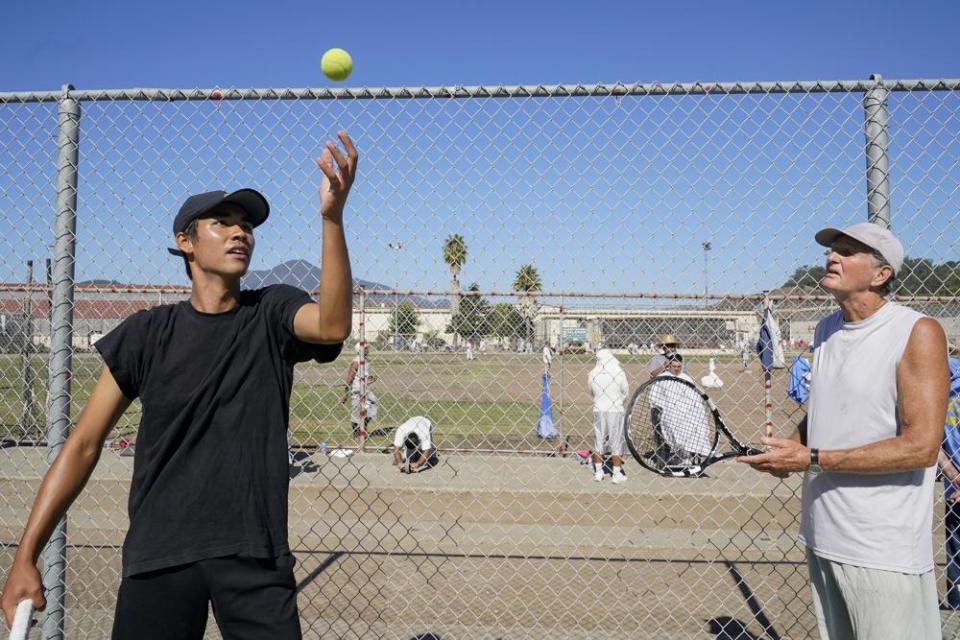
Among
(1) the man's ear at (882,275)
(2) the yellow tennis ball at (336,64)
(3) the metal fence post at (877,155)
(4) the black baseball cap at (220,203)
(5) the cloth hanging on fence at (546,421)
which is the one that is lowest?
(5) the cloth hanging on fence at (546,421)

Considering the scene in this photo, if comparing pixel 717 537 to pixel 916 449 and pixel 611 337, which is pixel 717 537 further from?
pixel 916 449

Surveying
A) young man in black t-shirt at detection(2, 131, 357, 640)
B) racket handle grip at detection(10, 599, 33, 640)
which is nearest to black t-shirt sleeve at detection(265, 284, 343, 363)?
young man in black t-shirt at detection(2, 131, 357, 640)

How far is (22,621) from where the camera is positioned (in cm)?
194

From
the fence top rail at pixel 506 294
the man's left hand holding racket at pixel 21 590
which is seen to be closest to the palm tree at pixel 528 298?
A: the fence top rail at pixel 506 294

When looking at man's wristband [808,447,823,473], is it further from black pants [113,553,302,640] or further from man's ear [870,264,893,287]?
black pants [113,553,302,640]

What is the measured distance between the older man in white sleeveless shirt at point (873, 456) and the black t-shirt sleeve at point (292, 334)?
59.1 inches

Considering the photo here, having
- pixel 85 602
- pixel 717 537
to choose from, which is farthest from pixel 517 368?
pixel 85 602

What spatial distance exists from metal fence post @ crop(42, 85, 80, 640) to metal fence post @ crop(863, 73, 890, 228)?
11.8 ft

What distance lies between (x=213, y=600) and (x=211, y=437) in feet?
1.62

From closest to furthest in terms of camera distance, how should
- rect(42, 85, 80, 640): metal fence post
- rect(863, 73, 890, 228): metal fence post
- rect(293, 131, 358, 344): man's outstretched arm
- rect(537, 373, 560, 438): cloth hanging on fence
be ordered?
rect(293, 131, 358, 344): man's outstretched arm → rect(863, 73, 890, 228): metal fence post → rect(42, 85, 80, 640): metal fence post → rect(537, 373, 560, 438): cloth hanging on fence

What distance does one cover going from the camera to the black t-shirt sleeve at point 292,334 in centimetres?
225

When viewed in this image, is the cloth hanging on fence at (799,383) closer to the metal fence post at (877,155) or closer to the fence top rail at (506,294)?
the fence top rail at (506,294)

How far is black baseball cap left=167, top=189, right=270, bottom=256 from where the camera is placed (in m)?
2.34

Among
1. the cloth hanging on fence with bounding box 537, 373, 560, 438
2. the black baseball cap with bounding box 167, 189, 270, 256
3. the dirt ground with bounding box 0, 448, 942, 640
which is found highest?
the black baseball cap with bounding box 167, 189, 270, 256
